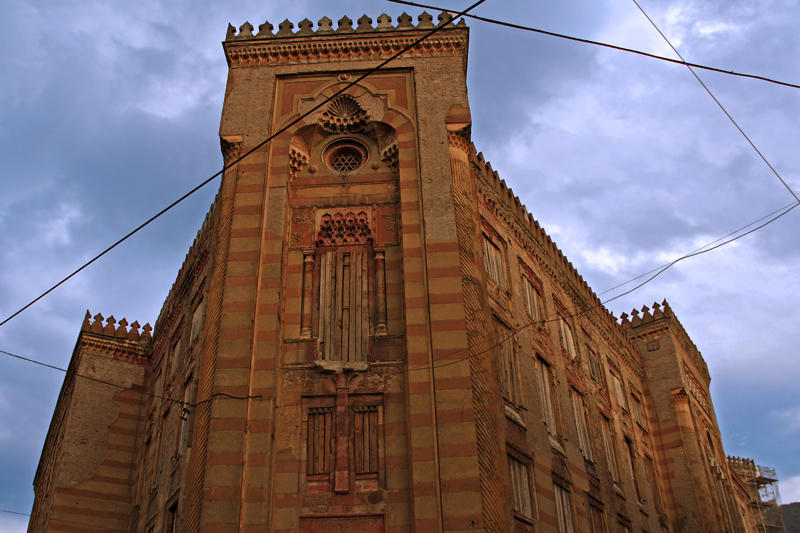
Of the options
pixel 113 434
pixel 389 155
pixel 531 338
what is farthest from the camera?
pixel 113 434

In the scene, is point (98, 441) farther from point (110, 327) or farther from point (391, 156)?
point (391, 156)

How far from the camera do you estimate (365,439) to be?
573 inches

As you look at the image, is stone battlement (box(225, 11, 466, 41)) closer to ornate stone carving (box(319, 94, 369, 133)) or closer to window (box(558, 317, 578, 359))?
ornate stone carving (box(319, 94, 369, 133))

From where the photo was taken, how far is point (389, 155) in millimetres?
17828

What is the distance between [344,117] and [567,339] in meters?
10.3

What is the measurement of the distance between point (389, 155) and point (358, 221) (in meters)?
1.91

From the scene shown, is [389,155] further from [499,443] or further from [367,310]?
[499,443]

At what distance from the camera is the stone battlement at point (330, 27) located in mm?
19172

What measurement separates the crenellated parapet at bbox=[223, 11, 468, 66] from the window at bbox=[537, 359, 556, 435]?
868cm

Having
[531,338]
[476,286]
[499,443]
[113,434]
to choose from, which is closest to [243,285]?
[476,286]

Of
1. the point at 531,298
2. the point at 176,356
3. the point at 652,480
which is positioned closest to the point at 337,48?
the point at 531,298

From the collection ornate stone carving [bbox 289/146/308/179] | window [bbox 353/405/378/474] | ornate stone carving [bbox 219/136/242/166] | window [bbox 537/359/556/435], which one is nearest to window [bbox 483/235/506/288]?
window [bbox 537/359/556/435]

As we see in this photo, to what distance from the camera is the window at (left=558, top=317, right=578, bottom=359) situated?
2292 centimetres

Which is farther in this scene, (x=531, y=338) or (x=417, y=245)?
(x=531, y=338)
